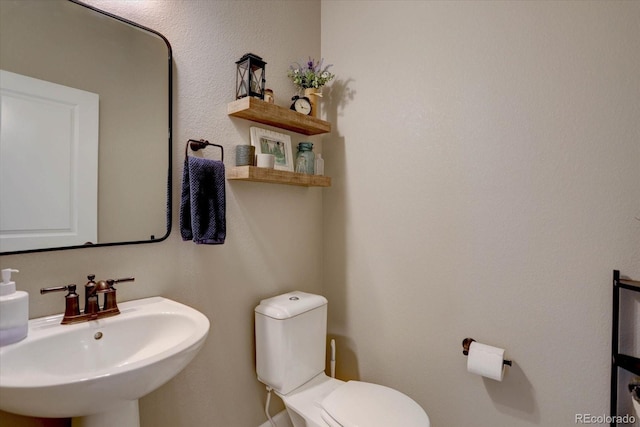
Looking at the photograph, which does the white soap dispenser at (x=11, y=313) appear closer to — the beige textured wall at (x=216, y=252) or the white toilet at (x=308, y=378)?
the beige textured wall at (x=216, y=252)

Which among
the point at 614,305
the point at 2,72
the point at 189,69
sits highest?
the point at 189,69

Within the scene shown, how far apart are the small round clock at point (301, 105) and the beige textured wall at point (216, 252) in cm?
9

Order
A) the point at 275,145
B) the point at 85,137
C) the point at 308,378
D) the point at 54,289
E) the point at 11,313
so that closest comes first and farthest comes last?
the point at 11,313, the point at 54,289, the point at 85,137, the point at 308,378, the point at 275,145

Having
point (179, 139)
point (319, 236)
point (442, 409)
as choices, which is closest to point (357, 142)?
point (319, 236)

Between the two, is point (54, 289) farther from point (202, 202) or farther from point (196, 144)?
point (196, 144)

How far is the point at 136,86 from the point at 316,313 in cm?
123

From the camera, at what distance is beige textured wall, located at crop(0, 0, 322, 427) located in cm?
113

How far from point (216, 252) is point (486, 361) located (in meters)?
1.23

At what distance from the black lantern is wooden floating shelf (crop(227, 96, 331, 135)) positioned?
0.07 m

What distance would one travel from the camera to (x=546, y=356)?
1.29m

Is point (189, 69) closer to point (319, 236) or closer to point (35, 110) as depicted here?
point (35, 110)

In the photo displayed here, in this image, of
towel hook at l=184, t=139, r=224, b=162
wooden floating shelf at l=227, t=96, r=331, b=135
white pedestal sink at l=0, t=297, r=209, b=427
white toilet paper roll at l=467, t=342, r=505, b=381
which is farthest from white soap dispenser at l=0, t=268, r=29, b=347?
white toilet paper roll at l=467, t=342, r=505, b=381

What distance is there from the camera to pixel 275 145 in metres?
1.64

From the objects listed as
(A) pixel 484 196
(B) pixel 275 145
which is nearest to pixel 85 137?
(B) pixel 275 145
